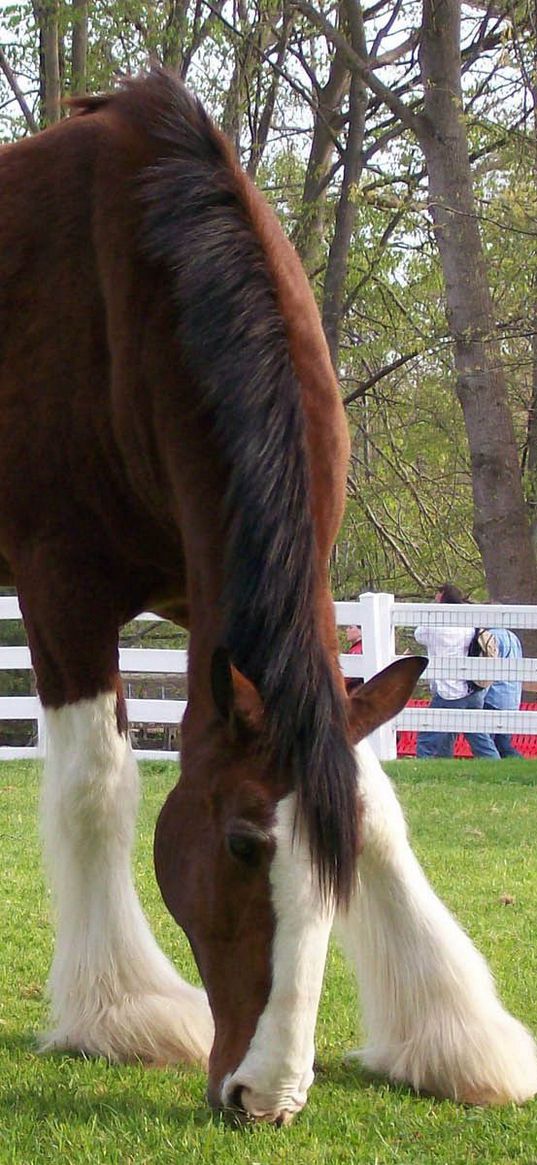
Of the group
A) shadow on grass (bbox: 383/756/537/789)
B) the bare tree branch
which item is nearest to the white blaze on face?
shadow on grass (bbox: 383/756/537/789)

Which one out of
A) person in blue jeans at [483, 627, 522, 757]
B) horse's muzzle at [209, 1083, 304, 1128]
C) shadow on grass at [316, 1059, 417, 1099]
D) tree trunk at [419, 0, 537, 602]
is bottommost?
shadow on grass at [316, 1059, 417, 1099]

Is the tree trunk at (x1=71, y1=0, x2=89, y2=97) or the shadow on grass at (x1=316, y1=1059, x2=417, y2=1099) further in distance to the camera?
the tree trunk at (x1=71, y1=0, x2=89, y2=97)

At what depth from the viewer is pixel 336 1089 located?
3180 mm

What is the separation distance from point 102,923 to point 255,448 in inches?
56.5

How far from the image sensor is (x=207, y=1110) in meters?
2.89

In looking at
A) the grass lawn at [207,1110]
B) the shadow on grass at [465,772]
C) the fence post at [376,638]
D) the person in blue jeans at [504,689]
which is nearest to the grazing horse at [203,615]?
the grass lawn at [207,1110]

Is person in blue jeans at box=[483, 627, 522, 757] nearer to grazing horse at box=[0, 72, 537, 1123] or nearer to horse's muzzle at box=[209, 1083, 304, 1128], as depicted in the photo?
grazing horse at box=[0, 72, 537, 1123]

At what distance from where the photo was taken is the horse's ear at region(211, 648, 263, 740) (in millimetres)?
2637

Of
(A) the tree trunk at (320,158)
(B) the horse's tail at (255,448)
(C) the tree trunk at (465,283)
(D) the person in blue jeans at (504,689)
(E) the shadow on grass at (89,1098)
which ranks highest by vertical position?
(A) the tree trunk at (320,158)

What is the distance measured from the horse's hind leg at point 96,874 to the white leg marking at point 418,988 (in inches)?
18.9

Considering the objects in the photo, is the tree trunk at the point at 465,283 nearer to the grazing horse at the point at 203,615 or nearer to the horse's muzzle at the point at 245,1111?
the grazing horse at the point at 203,615

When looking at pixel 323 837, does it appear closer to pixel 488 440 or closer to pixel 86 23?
pixel 488 440

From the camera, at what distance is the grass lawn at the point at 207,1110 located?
2.70 meters

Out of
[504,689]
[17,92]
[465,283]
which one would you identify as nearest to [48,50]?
[17,92]
